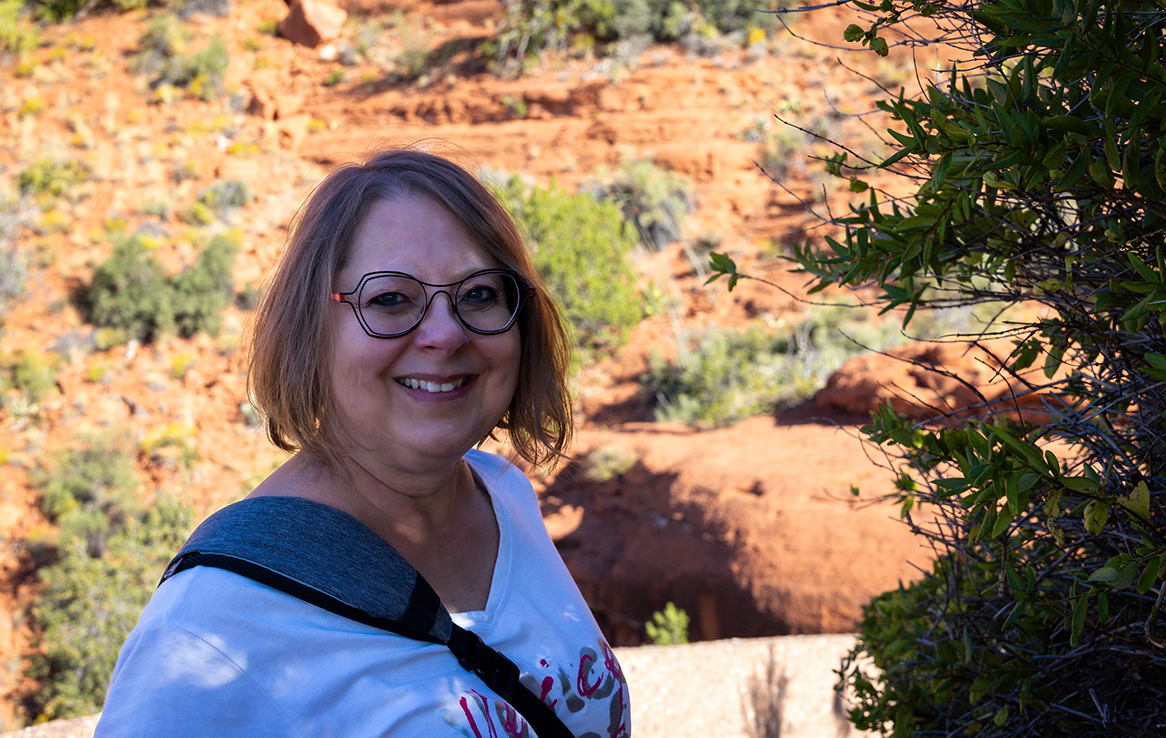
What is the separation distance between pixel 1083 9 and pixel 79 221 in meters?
17.1

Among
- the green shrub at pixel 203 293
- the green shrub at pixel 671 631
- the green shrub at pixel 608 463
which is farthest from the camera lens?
the green shrub at pixel 203 293

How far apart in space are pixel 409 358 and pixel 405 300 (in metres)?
0.10

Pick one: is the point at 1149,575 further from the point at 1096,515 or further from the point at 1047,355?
the point at 1047,355

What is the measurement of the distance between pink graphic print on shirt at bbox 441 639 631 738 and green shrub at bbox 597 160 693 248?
11.6 metres

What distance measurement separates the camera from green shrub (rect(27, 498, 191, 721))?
6.36 m

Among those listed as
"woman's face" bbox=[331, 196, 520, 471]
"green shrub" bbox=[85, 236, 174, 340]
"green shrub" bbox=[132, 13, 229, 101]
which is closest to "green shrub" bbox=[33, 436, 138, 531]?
"green shrub" bbox=[85, 236, 174, 340]

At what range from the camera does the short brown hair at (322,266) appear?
137 cm

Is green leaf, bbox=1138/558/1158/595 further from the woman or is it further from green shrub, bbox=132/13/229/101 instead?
green shrub, bbox=132/13/229/101

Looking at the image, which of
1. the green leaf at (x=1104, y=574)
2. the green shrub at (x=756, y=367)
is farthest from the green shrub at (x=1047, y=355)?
the green shrub at (x=756, y=367)

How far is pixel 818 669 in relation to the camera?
11.7 feet

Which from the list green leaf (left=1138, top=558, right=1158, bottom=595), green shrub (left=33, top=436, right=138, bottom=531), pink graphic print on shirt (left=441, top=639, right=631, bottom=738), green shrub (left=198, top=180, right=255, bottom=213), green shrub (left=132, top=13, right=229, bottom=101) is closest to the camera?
green leaf (left=1138, top=558, right=1158, bottom=595)

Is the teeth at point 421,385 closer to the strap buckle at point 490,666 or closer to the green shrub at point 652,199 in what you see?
the strap buckle at point 490,666

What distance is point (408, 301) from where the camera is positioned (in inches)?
52.7

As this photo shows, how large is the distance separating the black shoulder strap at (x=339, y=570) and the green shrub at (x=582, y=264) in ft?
30.5
